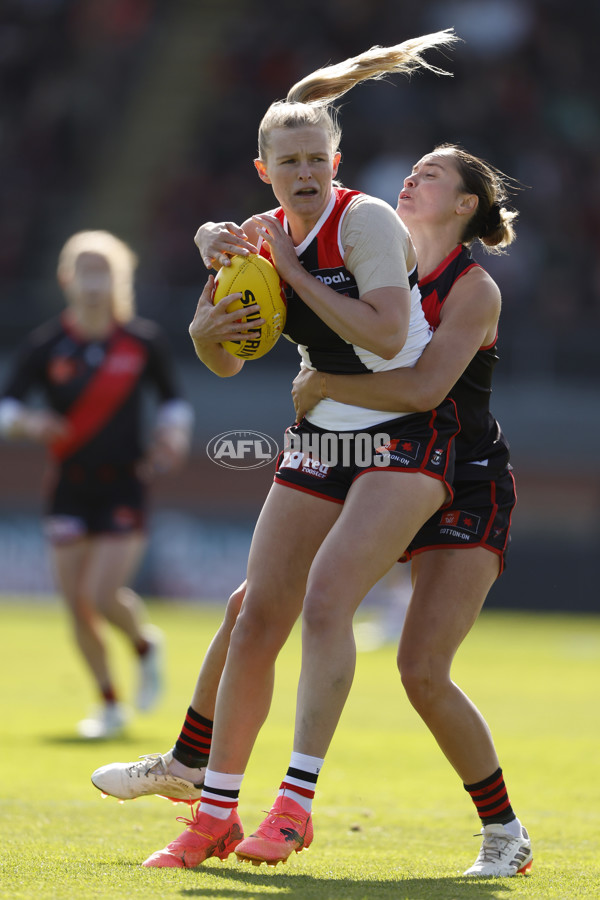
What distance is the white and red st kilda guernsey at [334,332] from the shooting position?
12.6 feet

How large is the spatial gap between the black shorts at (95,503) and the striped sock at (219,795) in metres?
4.32

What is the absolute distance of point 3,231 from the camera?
20531mm

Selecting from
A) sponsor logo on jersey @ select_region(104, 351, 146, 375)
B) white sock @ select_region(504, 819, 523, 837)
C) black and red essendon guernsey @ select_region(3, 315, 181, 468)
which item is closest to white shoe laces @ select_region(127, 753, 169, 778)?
white sock @ select_region(504, 819, 523, 837)

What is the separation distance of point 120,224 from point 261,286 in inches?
740

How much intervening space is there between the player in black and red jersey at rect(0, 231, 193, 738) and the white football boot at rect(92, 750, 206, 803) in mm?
3399

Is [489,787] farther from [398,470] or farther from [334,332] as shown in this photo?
[334,332]

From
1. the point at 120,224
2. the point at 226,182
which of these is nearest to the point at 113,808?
the point at 226,182

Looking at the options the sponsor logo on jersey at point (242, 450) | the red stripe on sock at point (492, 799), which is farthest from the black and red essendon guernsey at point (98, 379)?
the red stripe on sock at point (492, 799)

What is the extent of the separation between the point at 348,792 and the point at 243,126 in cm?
1617

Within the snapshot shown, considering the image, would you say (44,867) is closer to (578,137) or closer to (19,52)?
(578,137)

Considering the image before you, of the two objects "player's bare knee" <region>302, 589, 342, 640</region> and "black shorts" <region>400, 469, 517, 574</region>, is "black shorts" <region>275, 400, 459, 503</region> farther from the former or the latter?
"player's bare knee" <region>302, 589, 342, 640</region>

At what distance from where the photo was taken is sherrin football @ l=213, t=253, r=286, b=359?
3770mm

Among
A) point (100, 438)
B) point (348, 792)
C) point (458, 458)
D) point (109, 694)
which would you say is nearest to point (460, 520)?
point (458, 458)

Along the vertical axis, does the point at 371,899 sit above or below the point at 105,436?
below
